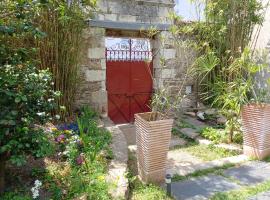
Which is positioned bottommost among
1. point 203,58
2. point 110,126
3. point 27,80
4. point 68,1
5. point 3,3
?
point 110,126

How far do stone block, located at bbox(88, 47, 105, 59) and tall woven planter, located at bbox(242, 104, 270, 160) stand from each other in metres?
3.05

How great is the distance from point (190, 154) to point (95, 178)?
7.14 feet

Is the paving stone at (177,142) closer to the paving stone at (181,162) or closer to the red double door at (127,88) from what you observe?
the paving stone at (181,162)

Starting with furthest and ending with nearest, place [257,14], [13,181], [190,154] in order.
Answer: [257,14], [190,154], [13,181]

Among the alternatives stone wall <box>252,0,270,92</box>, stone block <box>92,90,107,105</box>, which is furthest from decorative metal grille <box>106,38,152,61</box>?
stone wall <box>252,0,270,92</box>

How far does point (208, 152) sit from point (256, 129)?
89cm

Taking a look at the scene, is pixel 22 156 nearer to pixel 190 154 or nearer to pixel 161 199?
pixel 161 199

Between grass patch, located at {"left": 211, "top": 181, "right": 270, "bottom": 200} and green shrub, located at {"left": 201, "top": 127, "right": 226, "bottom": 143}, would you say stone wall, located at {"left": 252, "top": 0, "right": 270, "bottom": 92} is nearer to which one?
green shrub, located at {"left": 201, "top": 127, "right": 226, "bottom": 143}

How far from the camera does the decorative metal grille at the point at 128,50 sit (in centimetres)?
649

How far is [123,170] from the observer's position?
3.55 m

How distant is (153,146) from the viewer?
11.4 ft

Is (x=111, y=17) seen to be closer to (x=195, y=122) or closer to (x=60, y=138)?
(x=195, y=122)

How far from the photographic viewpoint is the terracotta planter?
3449 mm

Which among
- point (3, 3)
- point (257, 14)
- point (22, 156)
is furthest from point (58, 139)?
point (257, 14)
